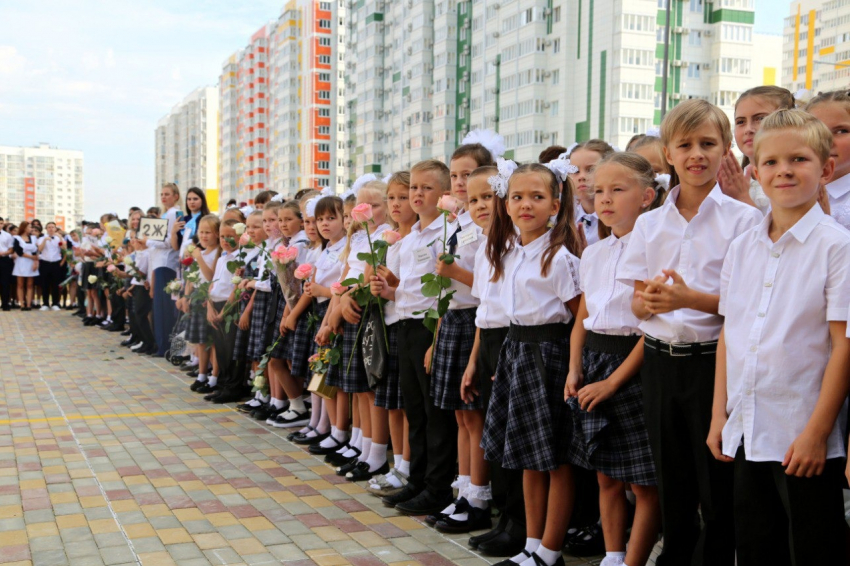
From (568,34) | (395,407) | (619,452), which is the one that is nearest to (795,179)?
(619,452)

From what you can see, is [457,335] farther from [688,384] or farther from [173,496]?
[173,496]

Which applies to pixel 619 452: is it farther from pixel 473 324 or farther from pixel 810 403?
pixel 473 324

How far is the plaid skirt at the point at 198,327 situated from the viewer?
8.30m

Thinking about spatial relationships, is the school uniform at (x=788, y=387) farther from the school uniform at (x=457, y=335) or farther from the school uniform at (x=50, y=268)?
the school uniform at (x=50, y=268)

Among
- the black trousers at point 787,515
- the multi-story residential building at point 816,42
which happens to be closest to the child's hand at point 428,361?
the black trousers at point 787,515

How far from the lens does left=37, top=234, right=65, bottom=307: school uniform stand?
720 inches

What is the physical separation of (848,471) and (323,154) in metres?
73.6

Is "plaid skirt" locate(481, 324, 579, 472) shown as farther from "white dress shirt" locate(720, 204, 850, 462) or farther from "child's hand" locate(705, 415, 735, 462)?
"white dress shirt" locate(720, 204, 850, 462)

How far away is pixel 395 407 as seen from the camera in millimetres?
4863

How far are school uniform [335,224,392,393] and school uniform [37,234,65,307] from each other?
14.9m

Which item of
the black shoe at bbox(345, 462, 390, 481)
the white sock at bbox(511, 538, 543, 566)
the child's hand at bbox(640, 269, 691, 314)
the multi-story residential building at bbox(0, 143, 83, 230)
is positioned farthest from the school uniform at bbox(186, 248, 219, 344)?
the multi-story residential building at bbox(0, 143, 83, 230)

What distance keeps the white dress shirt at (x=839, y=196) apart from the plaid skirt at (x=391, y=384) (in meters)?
2.60

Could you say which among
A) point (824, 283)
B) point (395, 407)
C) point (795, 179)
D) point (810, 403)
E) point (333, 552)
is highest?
point (795, 179)

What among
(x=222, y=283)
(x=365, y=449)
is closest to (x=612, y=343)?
(x=365, y=449)
